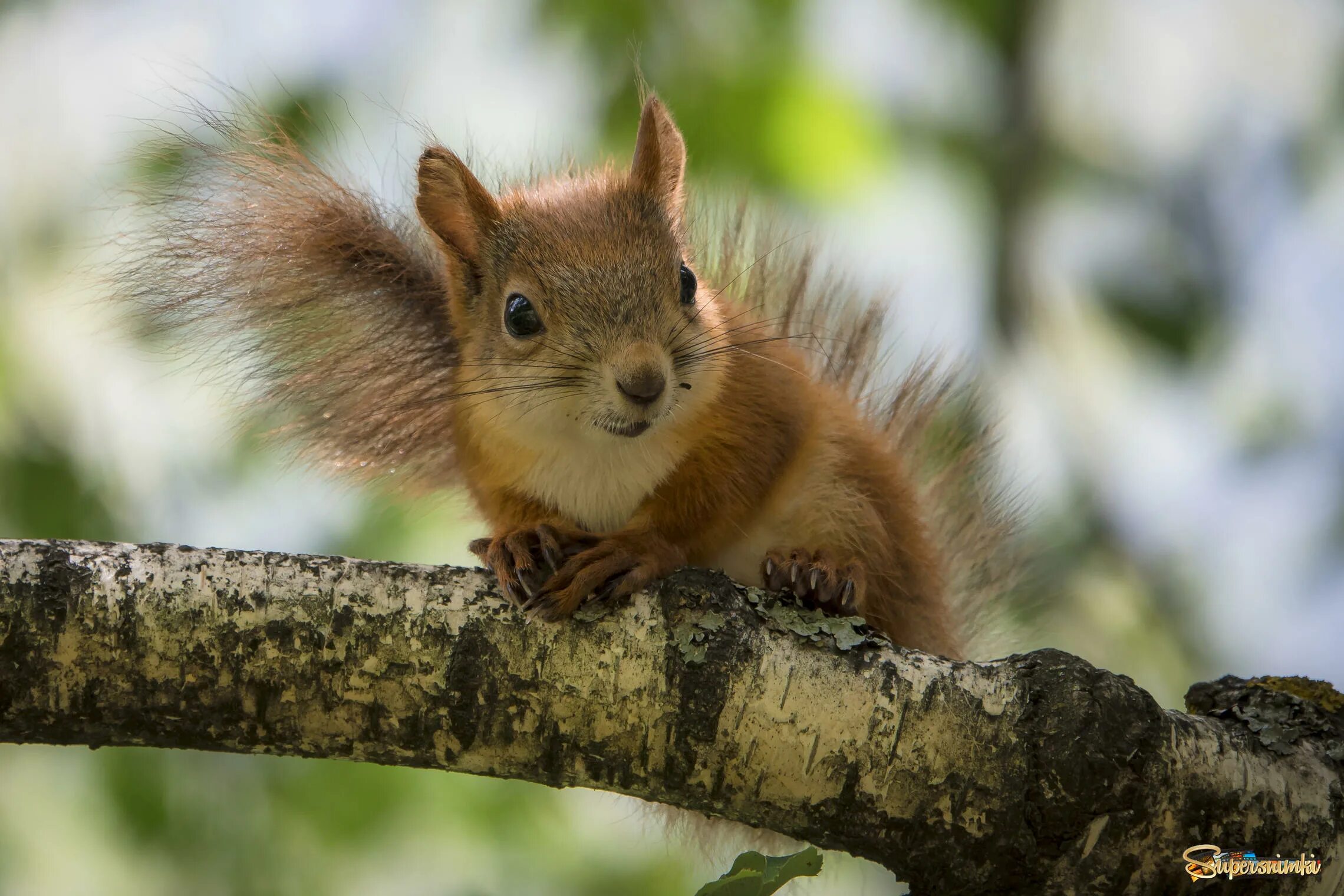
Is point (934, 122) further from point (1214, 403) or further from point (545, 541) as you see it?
point (545, 541)

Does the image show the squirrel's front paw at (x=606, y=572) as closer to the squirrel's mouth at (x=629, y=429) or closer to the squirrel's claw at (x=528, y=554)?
the squirrel's claw at (x=528, y=554)

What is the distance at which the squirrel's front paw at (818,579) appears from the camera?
253 centimetres

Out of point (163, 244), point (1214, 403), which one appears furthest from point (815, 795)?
point (1214, 403)

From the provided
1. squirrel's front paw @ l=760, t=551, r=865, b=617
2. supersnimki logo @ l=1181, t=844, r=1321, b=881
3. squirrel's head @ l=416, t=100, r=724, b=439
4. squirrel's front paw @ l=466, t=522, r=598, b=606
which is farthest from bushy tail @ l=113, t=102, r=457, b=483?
supersnimki logo @ l=1181, t=844, r=1321, b=881

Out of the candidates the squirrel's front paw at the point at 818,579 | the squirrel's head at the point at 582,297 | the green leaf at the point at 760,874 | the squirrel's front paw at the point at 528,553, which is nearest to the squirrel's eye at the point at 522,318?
the squirrel's head at the point at 582,297

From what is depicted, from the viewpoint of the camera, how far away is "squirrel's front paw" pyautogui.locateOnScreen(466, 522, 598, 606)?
6.86ft

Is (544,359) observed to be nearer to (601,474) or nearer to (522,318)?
(522,318)

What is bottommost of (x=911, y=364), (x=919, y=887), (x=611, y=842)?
(x=919, y=887)

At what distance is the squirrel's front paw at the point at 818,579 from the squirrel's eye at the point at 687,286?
573mm

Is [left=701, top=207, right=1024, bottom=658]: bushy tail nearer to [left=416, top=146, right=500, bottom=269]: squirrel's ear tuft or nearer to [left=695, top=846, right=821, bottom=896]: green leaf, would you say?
[left=416, top=146, right=500, bottom=269]: squirrel's ear tuft

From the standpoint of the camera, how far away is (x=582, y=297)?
2600 millimetres

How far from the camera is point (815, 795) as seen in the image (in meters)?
1.96

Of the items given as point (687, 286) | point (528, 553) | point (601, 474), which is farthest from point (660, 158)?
point (528, 553)

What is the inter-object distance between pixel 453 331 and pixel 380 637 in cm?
111
